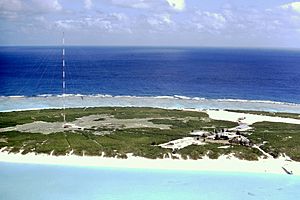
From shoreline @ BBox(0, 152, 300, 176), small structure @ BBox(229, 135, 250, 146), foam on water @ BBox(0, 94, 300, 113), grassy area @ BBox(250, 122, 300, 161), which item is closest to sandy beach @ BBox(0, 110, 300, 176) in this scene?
shoreline @ BBox(0, 152, 300, 176)

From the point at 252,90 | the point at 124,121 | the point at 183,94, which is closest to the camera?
the point at 124,121

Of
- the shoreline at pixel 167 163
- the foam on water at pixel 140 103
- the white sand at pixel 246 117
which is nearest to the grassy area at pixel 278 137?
the shoreline at pixel 167 163

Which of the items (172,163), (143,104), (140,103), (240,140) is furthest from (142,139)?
(140,103)

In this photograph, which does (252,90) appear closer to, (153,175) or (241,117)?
(241,117)

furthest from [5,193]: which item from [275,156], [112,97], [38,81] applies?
[38,81]

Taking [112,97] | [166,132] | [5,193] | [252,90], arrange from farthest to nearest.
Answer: [252,90] < [112,97] < [166,132] < [5,193]

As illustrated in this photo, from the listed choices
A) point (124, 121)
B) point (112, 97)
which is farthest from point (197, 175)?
point (112, 97)

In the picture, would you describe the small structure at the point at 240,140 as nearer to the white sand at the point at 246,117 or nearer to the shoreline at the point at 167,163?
the shoreline at the point at 167,163

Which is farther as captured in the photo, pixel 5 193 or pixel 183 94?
pixel 183 94
